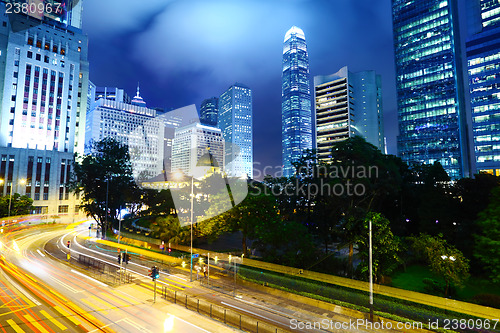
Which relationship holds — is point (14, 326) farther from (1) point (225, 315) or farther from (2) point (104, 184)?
(2) point (104, 184)

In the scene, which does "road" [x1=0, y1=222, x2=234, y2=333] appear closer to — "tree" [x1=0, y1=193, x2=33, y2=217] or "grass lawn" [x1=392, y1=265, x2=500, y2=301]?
"grass lawn" [x1=392, y1=265, x2=500, y2=301]

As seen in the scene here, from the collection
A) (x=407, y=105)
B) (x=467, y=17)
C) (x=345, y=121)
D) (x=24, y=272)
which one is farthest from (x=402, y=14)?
(x=24, y=272)

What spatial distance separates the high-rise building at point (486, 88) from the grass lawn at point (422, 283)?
99.3m

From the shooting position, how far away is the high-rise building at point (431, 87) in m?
133

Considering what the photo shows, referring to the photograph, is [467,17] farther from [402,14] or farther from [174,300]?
[174,300]

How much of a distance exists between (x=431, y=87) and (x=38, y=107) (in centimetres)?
16387

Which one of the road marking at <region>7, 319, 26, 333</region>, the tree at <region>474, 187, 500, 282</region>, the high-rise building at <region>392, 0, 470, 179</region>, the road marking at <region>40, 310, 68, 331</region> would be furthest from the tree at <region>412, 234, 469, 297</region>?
the high-rise building at <region>392, 0, 470, 179</region>

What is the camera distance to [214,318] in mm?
18922

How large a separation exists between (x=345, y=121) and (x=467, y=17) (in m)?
69.3

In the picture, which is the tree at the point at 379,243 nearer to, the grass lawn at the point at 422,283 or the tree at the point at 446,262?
the tree at the point at 446,262

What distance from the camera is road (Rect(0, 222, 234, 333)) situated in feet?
55.5

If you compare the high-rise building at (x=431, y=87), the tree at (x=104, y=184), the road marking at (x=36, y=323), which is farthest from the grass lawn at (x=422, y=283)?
the high-rise building at (x=431, y=87)

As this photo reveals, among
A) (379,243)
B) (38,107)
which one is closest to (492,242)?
(379,243)

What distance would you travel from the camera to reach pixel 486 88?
11044cm
